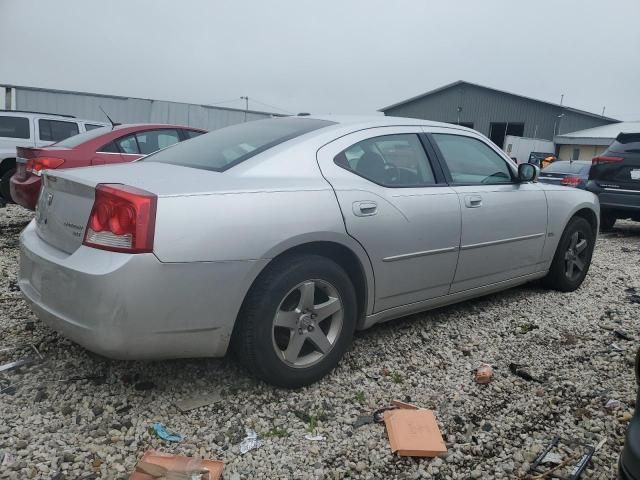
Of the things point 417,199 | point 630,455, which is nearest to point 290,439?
point 630,455

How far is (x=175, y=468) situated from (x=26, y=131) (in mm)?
8906

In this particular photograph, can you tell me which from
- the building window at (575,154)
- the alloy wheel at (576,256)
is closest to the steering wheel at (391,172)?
the alloy wheel at (576,256)

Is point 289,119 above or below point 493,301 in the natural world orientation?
above

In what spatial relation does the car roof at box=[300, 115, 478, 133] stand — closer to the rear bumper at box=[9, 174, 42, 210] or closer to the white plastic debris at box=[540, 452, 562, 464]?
the white plastic debris at box=[540, 452, 562, 464]

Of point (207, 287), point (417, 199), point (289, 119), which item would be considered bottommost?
point (207, 287)

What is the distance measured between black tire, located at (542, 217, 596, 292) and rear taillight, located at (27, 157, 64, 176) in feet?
17.2

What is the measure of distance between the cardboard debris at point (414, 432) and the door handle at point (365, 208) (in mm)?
1041

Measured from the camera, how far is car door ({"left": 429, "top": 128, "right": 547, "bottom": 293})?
351cm

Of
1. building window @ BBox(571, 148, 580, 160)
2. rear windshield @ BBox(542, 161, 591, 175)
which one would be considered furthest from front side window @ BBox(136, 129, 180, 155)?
building window @ BBox(571, 148, 580, 160)

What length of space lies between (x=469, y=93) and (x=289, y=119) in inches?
1411

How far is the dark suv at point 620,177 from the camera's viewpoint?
7.82 meters

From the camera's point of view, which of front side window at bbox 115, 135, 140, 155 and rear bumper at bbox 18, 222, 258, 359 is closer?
rear bumper at bbox 18, 222, 258, 359

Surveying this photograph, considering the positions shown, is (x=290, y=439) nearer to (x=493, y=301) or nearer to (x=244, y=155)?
(x=244, y=155)

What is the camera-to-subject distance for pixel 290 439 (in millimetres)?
2377
